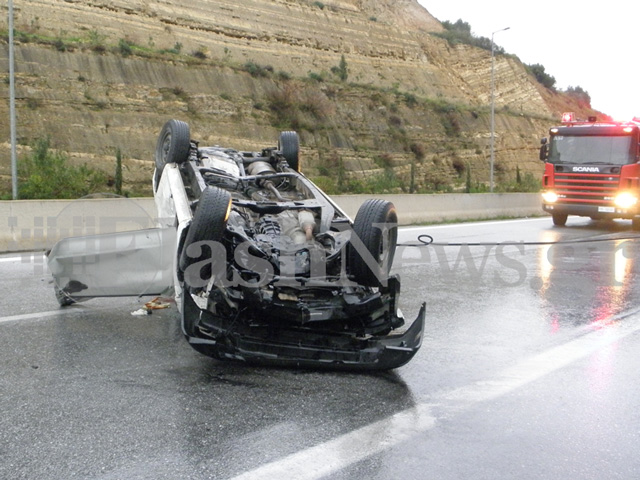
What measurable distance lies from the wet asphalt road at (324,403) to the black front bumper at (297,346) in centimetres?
13

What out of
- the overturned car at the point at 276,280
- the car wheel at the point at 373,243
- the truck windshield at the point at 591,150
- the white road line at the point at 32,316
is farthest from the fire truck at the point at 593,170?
the white road line at the point at 32,316

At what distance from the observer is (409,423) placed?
13.8ft

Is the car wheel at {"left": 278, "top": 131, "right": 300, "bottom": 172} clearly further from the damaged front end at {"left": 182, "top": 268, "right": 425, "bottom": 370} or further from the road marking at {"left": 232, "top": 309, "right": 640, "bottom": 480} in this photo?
the road marking at {"left": 232, "top": 309, "right": 640, "bottom": 480}

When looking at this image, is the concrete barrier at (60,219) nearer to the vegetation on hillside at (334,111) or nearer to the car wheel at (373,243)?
the car wheel at (373,243)

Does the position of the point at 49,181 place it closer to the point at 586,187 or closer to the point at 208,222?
the point at 586,187

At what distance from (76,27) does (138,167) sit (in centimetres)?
1073

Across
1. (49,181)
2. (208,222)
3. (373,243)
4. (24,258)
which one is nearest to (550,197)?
(24,258)

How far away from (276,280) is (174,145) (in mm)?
3378

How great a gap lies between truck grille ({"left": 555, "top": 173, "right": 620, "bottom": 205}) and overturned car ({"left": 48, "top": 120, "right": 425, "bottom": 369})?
45.5 ft

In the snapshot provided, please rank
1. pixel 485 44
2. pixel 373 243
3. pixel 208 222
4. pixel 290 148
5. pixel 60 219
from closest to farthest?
pixel 208 222 → pixel 373 243 → pixel 290 148 → pixel 60 219 → pixel 485 44

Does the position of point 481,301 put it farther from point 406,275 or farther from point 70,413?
point 70,413

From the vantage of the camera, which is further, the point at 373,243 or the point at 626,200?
the point at 626,200

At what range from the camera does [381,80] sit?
5122 centimetres

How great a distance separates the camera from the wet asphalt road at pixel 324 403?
3590 millimetres
